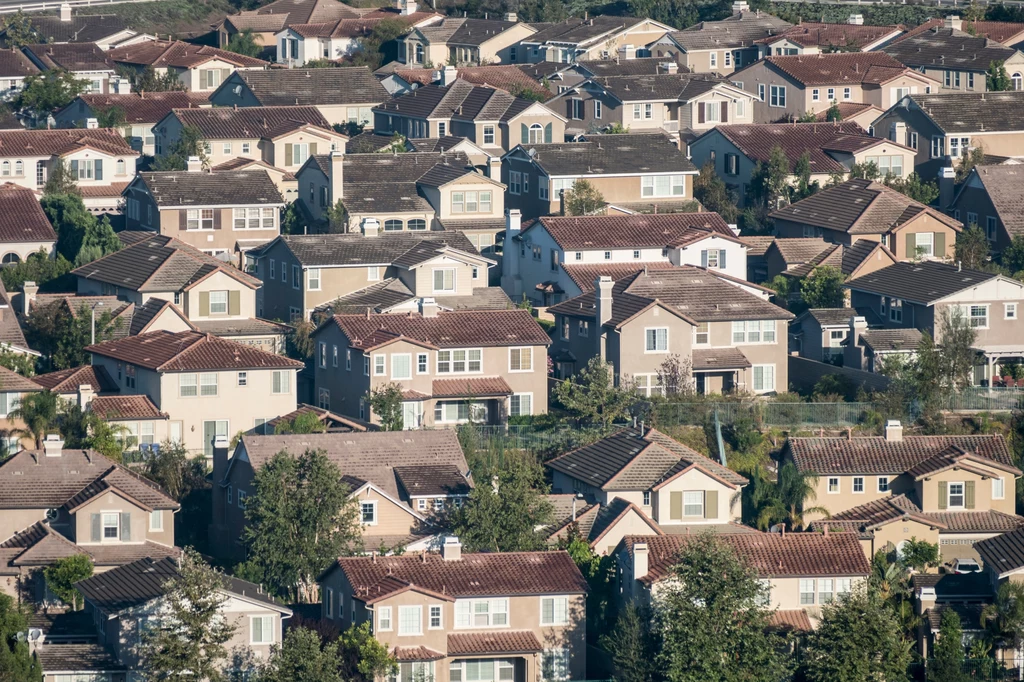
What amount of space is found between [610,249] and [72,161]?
2609cm

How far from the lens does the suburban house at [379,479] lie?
70.2 meters

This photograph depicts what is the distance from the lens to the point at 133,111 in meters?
119

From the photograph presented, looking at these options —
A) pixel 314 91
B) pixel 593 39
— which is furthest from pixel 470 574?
pixel 593 39

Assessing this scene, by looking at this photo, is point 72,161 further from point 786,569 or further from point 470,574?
point 786,569

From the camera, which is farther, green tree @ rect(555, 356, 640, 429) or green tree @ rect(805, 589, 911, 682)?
green tree @ rect(555, 356, 640, 429)

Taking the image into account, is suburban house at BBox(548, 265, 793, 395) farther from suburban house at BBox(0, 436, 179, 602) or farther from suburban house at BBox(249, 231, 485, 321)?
suburban house at BBox(0, 436, 179, 602)

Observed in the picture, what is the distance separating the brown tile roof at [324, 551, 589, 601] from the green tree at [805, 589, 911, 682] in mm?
5739

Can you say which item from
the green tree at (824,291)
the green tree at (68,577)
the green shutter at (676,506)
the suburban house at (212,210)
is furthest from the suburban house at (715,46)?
the green tree at (68,577)

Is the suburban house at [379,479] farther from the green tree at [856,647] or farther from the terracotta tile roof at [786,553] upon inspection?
the green tree at [856,647]

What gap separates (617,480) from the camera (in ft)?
236

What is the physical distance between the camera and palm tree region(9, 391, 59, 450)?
76938 millimetres

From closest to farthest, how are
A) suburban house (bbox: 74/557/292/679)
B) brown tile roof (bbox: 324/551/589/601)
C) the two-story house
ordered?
suburban house (bbox: 74/557/292/679) → brown tile roof (bbox: 324/551/589/601) → the two-story house

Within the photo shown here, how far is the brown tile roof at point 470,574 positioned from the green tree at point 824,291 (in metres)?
28.8

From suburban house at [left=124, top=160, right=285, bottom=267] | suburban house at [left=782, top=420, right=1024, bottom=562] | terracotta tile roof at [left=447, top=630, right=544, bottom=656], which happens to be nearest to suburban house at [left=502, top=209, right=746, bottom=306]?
suburban house at [left=124, top=160, right=285, bottom=267]
